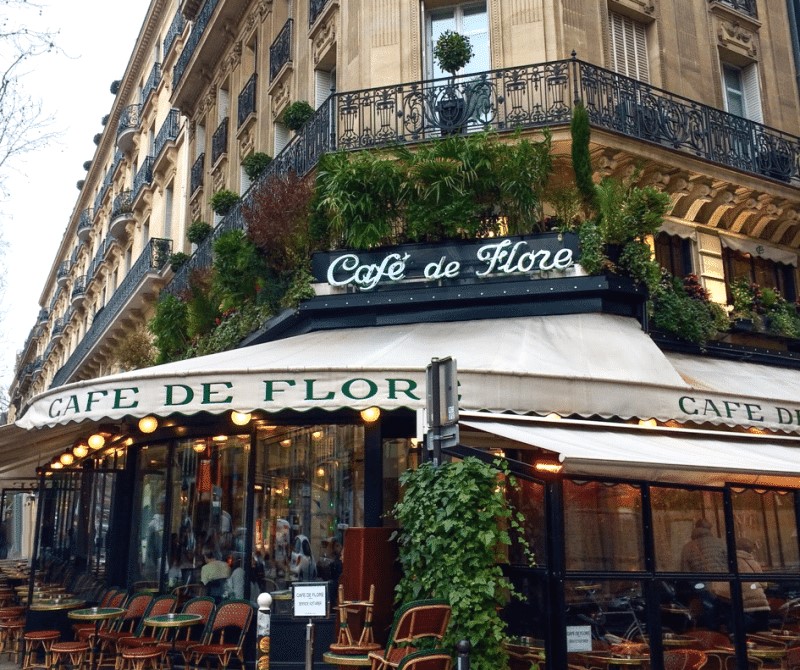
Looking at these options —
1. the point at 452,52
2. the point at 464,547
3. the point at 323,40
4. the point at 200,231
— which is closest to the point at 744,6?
the point at 452,52

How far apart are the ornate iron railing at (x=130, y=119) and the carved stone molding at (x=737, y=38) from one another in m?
22.1

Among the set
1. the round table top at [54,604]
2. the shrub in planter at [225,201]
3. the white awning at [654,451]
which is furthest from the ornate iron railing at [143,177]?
the white awning at [654,451]

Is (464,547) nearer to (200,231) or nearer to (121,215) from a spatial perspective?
(200,231)

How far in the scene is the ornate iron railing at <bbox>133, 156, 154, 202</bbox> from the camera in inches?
1051

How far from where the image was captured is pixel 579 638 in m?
6.75

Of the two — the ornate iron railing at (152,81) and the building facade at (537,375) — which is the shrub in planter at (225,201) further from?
the ornate iron railing at (152,81)

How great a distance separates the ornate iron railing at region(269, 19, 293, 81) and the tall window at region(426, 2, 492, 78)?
405cm

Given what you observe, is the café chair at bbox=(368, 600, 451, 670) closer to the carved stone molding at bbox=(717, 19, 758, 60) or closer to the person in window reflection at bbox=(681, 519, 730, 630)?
the person in window reflection at bbox=(681, 519, 730, 630)

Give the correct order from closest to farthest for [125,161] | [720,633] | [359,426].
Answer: [720,633], [359,426], [125,161]

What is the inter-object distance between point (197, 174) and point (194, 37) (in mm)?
3622

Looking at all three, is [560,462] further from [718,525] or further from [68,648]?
[68,648]

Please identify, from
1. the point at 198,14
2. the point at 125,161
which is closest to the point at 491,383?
the point at 198,14

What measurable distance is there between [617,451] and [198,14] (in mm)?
19145

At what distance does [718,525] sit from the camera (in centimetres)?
738
